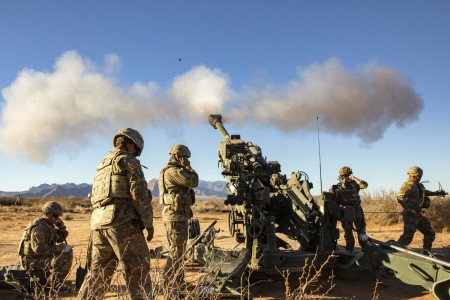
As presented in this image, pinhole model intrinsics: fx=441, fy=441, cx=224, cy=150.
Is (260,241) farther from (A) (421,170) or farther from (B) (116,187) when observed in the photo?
(A) (421,170)

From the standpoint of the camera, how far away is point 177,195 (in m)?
7.22

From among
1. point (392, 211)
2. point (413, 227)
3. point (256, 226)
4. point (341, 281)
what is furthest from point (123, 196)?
point (392, 211)

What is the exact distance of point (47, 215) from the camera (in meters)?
6.36

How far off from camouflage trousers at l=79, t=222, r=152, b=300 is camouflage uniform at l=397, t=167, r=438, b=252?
607 centimetres

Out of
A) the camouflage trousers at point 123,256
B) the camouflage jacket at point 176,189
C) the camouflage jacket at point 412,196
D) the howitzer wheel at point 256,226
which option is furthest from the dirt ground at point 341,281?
the camouflage jacket at point 176,189

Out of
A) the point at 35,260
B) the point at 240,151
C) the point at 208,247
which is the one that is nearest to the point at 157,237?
the point at 240,151

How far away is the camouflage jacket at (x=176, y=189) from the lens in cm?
717

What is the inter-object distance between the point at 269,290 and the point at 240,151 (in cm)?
303

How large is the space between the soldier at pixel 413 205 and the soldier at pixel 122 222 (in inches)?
239

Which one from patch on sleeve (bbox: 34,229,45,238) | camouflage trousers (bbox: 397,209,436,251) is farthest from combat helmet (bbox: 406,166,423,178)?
patch on sleeve (bbox: 34,229,45,238)

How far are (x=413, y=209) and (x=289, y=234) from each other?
273 cm

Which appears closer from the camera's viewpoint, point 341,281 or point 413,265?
point 413,265

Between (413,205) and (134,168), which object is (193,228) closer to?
(134,168)

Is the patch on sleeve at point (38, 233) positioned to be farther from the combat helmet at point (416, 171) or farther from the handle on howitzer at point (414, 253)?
the combat helmet at point (416, 171)
